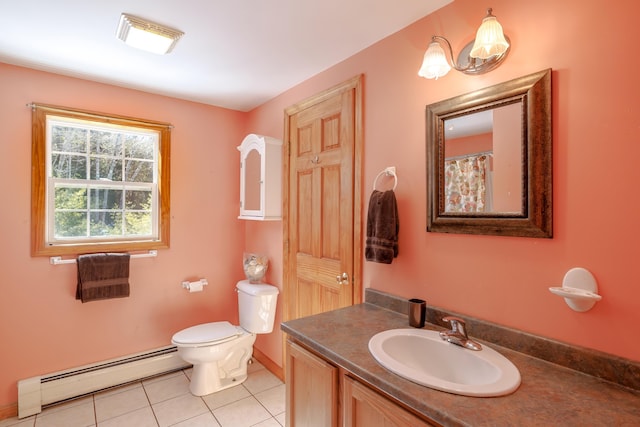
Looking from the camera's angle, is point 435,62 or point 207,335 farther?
point 207,335

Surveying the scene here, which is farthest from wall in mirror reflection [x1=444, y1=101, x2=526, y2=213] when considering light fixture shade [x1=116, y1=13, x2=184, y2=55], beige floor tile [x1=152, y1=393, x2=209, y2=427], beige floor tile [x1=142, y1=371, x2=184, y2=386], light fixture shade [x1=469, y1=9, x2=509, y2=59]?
beige floor tile [x1=142, y1=371, x2=184, y2=386]

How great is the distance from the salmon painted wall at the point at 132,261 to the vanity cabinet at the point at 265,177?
1.69 ft

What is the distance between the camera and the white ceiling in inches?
61.0

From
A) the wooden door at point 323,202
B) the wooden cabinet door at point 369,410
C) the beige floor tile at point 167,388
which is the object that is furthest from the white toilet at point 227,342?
the wooden cabinet door at point 369,410

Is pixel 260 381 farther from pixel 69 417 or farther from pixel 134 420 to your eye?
pixel 69 417

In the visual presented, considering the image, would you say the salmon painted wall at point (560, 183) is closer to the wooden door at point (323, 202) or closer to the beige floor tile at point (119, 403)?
the wooden door at point (323, 202)

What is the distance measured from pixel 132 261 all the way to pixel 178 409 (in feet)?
3.91

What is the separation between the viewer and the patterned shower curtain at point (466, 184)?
4.44 feet

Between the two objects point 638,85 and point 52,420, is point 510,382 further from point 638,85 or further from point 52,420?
point 52,420

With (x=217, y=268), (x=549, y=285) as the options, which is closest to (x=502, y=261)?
(x=549, y=285)

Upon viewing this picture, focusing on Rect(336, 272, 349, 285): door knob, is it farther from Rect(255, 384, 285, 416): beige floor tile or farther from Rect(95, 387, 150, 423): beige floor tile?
Rect(95, 387, 150, 423): beige floor tile

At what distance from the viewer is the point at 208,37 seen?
1822 millimetres

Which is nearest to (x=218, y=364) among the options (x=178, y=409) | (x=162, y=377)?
(x=178, y=409)

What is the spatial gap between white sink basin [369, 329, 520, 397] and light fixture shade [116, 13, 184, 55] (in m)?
1.91
